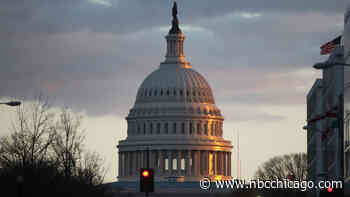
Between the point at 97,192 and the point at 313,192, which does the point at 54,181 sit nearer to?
the point at 97,192

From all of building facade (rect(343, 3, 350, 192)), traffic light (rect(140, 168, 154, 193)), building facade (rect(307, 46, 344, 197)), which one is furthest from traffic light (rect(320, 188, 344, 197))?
building facade (rect(307, 46, 344, 197))

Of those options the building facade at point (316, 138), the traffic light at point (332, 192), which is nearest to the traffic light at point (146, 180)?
the traffic light at point (332, 192)

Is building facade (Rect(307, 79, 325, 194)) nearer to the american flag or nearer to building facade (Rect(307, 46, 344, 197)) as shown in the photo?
building facade (Rect(307, 46, 344, 197))

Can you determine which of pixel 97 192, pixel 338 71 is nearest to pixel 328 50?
pixel 338 71

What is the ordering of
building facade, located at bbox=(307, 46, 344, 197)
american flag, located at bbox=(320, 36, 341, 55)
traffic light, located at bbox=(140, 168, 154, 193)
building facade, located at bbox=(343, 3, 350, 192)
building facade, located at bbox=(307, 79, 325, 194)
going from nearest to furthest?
traffic light, located at bbox=(140, 168, 154, 193) < building facade, located at bbox=(343, 3, 350, 192) < building facade, located at bbox=(307, 46, 344, 197) < american flag, located at bbox=(320, 36, 341, 55) < building facade, located at bbox=(307, 79, 325, 194)

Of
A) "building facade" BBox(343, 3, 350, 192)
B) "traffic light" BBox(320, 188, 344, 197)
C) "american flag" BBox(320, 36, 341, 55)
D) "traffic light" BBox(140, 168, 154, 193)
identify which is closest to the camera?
"traffic light" BBox(140, 168, 154, 193)

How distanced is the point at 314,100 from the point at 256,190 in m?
28.9

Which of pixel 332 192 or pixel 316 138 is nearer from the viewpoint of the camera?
pixel 332 192

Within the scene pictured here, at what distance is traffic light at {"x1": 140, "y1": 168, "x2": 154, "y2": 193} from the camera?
69.0m

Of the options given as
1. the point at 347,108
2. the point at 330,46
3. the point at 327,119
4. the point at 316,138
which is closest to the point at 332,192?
the point at 347,108

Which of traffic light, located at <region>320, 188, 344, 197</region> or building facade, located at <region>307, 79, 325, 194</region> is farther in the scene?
building facade, located at <region>307, 79, 325, 194</region>

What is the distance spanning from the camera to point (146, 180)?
69.5 m

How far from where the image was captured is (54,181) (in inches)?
3597

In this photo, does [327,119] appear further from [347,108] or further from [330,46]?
[347,108]
